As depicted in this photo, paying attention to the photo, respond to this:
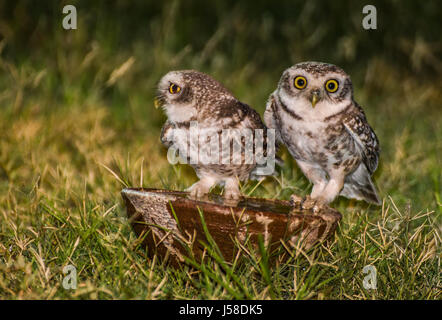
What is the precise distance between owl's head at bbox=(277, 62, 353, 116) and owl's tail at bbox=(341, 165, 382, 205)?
0.75 m

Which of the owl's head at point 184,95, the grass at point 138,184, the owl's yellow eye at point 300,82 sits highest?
the owl's yellow eye at point 300,82

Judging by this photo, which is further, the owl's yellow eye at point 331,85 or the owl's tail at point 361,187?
the owl's tail at point 361,187

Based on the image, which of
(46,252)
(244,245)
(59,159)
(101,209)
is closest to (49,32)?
(59,159)

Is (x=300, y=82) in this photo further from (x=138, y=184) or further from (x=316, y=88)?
(x=138, y=184)

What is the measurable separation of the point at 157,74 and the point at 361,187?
2.99 metres

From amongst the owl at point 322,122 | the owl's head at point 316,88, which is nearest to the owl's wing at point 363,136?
the owl at point 322,122

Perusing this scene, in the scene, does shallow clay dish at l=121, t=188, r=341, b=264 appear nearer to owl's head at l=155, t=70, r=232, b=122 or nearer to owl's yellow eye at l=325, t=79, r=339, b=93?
owl's head at l=155, t=70, r=232, b=122

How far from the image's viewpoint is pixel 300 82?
9.96 ft

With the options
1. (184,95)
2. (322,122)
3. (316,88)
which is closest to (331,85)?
(316,88)

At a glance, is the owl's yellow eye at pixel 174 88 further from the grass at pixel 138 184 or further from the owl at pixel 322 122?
the owl at pixel 322 122

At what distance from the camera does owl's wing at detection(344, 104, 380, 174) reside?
3.20 metres

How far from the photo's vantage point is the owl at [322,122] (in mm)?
3023

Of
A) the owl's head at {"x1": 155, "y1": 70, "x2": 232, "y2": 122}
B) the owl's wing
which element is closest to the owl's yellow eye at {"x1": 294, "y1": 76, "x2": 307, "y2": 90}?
the owl's wing

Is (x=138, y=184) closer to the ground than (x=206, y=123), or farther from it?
closer to the ground
